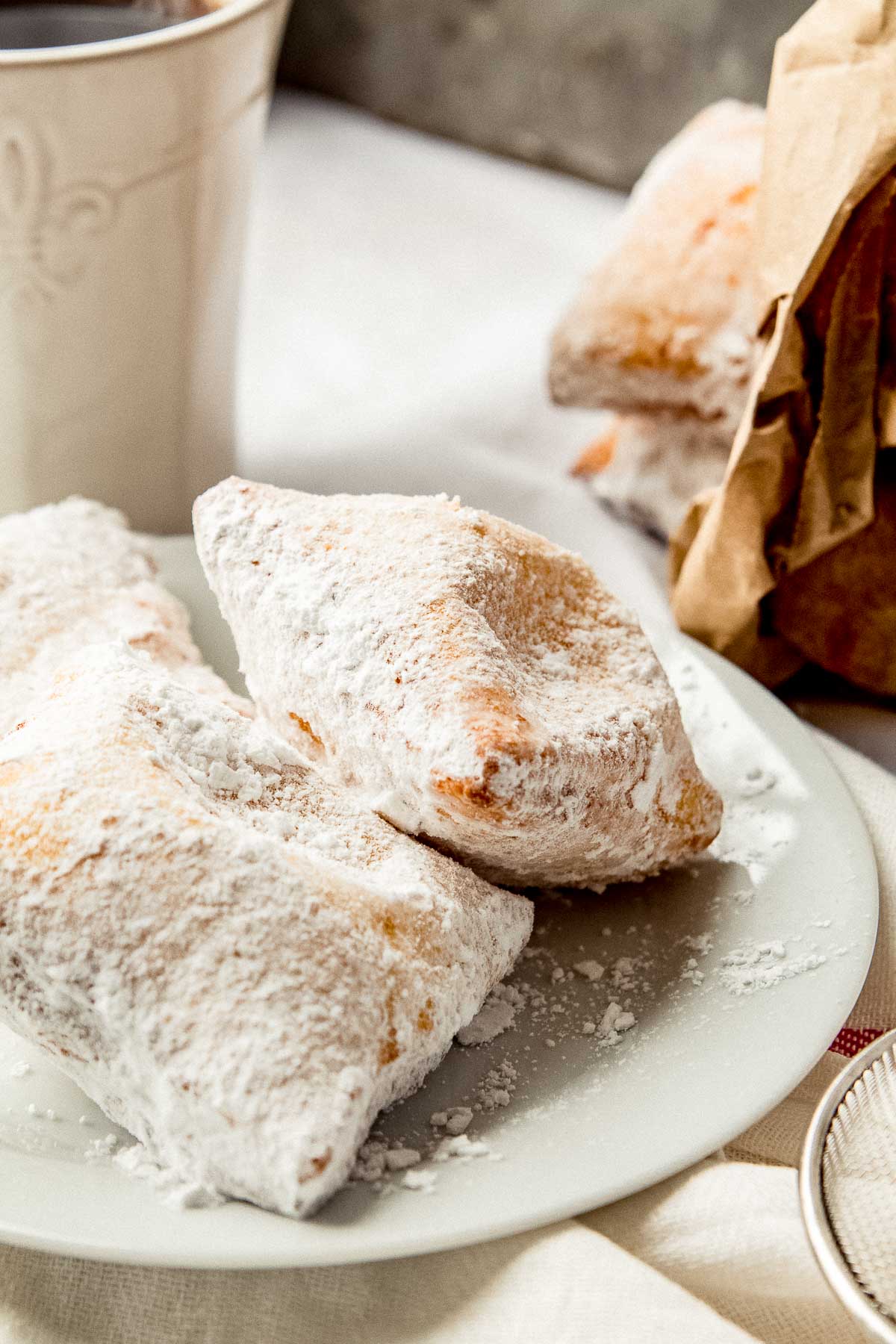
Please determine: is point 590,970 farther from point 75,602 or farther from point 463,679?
point 75,602

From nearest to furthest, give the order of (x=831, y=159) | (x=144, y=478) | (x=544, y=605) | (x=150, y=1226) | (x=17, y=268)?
(x=150, y=1226), (x=544, y=605), (x=831, y=159), (x=17, y=268), (x=144, y=478)

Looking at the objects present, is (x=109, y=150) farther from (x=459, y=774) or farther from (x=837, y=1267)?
(x=837, y=1267)

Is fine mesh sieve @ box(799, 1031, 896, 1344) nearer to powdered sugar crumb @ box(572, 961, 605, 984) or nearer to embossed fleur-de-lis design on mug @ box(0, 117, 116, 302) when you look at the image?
powdered sugar crumb @ box(572, 961, 605, 984)

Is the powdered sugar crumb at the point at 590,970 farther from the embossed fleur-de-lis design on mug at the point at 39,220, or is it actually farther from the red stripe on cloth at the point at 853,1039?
the embossed fleur-de-lis design on mug at the point at 39,220

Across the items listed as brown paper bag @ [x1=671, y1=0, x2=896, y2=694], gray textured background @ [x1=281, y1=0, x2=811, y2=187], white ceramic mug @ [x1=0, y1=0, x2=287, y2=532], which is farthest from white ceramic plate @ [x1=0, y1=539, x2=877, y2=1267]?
gray textured background @ [x1=281, y1=0, x2=811, y2=187]

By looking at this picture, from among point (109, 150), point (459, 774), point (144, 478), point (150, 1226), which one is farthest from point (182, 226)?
point (150, 1226)

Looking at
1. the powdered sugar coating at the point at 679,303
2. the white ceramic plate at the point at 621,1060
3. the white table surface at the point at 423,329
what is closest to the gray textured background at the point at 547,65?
the white table surface at the point at 423,329
